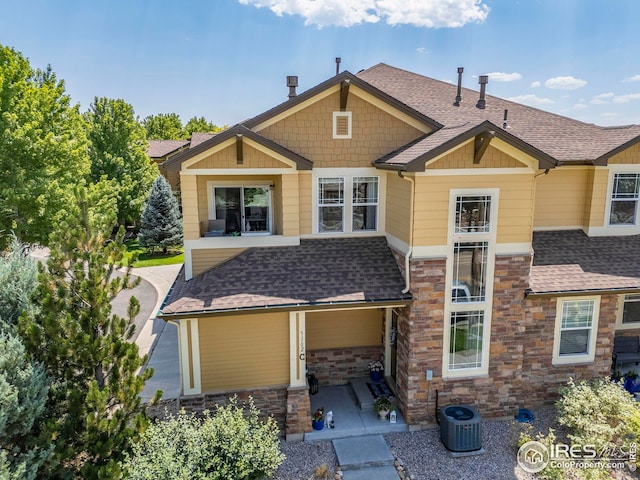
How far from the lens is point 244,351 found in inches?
396

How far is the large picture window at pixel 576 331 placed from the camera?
11.1m

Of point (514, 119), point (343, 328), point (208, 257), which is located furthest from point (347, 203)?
point (514, 119)

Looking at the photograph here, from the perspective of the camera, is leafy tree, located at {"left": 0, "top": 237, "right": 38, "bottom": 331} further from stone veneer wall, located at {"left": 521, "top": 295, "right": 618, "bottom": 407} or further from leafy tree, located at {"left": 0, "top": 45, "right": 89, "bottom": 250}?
stone veneer wall, located at {"left": 521, "top": 295, "right": 618, "bottom": 407}

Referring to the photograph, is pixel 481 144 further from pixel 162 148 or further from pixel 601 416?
pixel 162 148

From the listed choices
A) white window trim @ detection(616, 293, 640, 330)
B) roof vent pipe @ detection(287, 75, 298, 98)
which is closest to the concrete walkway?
white window trim @ detection(616, 293, 640, 330)

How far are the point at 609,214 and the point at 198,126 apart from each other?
79200mm

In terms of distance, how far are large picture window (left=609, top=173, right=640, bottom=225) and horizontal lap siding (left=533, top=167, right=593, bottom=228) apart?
83cm

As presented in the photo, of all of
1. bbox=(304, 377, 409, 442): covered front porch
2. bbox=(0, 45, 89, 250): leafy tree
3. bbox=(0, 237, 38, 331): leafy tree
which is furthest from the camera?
bbox=(0, 45, 89, 250): leafy tree

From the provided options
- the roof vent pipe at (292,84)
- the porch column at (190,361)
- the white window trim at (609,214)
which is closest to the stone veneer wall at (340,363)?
the porch column at (190,361)

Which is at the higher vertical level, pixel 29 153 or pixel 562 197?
pixel 29 153

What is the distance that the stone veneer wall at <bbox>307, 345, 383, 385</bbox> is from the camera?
1215 centimetres

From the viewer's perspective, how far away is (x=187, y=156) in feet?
33.7

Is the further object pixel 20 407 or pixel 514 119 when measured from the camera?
pixel 514 119

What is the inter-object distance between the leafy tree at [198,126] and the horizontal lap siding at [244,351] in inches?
2925
